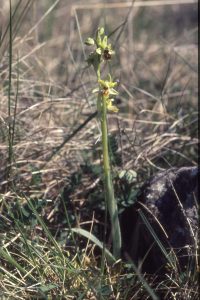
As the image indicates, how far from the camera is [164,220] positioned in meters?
2.16

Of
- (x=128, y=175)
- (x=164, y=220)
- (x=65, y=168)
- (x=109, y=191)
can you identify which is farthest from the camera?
(x=65, y=168)

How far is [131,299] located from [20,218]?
511 millimetres

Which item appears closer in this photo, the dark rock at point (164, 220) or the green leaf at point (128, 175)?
the dark rock at point (164, 220)

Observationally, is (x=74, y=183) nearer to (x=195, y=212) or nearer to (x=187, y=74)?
(x=195, y=212)

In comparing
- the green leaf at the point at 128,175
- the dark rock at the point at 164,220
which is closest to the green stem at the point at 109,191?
the dark rock at the point at 164,220

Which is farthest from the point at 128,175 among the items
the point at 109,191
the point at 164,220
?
the point at 109,191

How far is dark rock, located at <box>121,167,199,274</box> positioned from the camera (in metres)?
2.05

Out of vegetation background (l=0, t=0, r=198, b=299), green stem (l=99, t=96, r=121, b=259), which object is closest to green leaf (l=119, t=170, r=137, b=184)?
vegetation background (l=0, t=0, r=198, b=299)

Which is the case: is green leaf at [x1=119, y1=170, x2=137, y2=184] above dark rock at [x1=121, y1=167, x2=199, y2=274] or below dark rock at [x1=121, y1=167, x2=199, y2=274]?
above

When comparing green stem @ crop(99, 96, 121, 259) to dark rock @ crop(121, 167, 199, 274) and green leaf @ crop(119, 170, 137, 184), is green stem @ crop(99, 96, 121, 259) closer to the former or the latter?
dark rock @ crop(121, 167, 199, 274)

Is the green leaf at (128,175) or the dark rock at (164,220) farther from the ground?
the green leaf at (128,175)

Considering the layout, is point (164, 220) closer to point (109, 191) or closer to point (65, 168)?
point (109, 191)

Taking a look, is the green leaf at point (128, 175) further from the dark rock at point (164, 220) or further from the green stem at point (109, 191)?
the green stem at point (109, 191)

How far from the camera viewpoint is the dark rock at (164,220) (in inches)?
80.6
